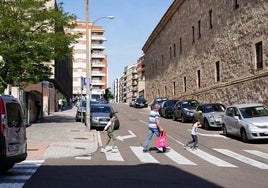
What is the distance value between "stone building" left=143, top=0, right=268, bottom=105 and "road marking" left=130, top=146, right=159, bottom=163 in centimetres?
1169

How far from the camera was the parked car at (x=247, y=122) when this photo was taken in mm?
17531

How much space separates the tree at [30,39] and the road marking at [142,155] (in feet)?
32.5

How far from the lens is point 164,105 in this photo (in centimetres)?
3681

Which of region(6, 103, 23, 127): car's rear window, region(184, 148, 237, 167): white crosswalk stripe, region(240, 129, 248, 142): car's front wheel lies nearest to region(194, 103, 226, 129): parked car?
region(240, 129, 248, 142): car's front wheel

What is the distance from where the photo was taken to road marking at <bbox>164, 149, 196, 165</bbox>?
12.5m

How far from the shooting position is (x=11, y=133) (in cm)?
936

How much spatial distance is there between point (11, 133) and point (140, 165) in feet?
A: 12.5

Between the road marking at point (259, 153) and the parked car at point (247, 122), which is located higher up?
the parked car at point (247, 122)

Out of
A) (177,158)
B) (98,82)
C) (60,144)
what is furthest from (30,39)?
(98,82)

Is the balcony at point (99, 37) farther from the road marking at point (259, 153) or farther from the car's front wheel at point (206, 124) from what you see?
the road marking at point (259, 153)

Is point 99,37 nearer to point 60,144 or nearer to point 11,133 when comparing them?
point 60,144

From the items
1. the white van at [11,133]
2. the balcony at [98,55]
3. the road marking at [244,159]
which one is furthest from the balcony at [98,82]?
the white van at [11,133]

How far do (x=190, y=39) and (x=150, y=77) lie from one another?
102 feet

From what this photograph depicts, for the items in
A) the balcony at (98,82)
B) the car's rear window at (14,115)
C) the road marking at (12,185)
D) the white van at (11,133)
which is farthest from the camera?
the balcony at (98,82)
